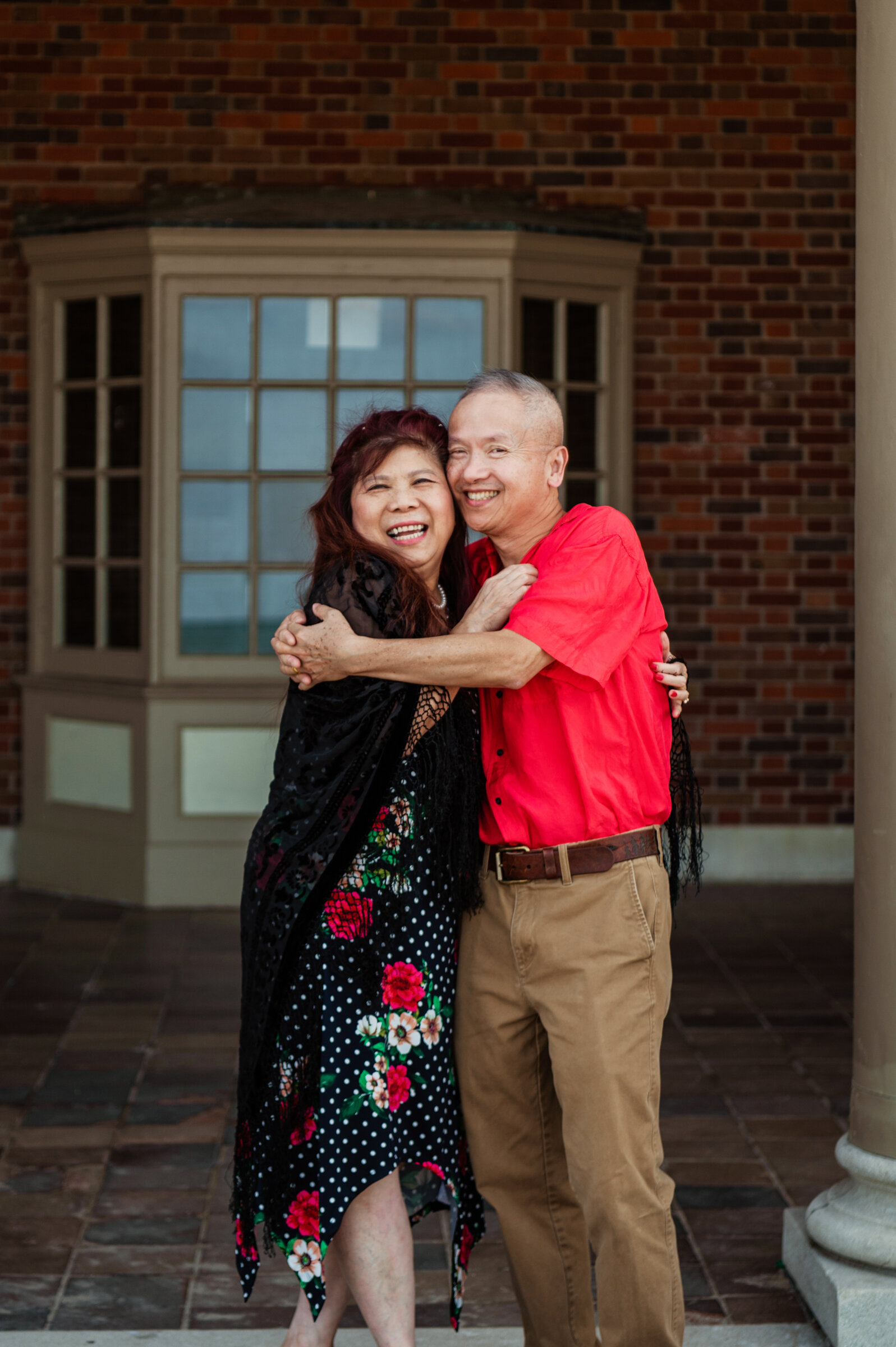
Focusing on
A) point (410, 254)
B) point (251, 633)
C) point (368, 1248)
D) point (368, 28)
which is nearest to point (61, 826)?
point (251, 633)

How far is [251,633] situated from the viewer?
21.2 ft

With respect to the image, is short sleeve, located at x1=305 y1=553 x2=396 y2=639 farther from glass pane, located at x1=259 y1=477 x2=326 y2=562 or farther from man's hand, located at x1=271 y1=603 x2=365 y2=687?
glass pane, located at x1=259 y1=477 x2=326 y2=562

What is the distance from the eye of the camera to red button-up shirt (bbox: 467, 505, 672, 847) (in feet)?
7.48

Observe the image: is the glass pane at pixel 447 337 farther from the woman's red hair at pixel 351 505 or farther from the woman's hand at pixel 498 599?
the woman's hand at pixel 498 599

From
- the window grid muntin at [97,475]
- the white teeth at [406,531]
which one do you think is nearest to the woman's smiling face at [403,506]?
the white teeth at [406,531]

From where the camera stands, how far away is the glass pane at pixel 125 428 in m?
6.50

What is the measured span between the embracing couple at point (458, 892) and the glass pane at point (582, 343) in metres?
4.27

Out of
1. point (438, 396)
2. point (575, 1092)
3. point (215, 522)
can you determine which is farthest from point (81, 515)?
point (575, 1092)

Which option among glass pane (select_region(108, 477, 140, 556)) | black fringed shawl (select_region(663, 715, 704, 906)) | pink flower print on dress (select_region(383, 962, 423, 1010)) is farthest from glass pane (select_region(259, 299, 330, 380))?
pink flower print on dress (select_region(383, 962, 423, 1010))

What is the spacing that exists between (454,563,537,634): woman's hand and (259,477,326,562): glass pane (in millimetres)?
4155

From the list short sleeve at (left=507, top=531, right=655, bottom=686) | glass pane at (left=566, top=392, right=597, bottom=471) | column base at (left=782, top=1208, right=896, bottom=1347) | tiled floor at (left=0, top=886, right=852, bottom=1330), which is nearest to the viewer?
short sleeve at (left=507, top=531, right=655, bottom=686)

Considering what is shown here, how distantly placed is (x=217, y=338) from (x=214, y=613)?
1.13 m

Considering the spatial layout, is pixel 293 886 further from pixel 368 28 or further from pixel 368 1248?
pixel 368 28

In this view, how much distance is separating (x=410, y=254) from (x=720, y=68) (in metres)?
1.62
